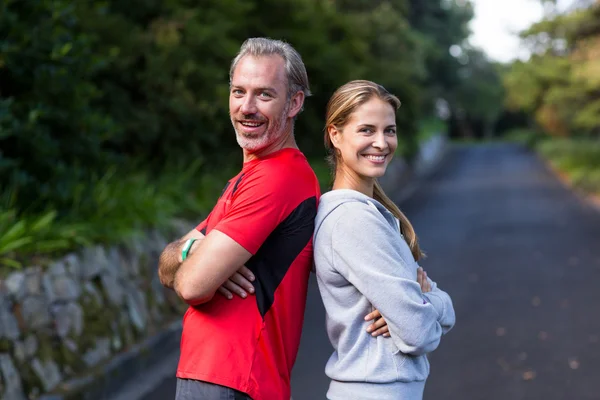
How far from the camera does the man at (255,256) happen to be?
8.04 ft

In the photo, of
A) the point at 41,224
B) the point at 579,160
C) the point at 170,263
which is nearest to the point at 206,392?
the point at 170,263

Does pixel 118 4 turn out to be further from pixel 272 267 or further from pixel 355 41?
pixel 272 267

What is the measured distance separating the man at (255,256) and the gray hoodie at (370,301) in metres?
0.10

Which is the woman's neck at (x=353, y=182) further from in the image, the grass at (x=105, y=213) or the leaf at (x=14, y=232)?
the leaf at (x=14, y=232)

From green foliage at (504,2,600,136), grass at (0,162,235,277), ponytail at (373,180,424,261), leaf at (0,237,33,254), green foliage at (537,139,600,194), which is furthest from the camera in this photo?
green foliage at (537,139,600,194)

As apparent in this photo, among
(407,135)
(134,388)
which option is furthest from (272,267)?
(407,135)

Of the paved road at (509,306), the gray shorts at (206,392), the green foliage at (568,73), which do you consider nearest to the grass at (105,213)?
the paved road at (509,306)

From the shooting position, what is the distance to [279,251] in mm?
2559

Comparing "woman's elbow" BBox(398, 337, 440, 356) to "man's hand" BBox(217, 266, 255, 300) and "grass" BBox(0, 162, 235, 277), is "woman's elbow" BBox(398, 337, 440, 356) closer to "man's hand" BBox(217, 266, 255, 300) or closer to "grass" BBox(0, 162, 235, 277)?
"man's hand" BBox(217, 266, 255, 300)

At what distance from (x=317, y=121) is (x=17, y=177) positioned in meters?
10.4

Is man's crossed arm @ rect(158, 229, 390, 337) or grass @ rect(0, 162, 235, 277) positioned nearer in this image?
man's crossed arm @ rect(158, 229, 390, 337)

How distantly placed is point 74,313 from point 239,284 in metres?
4.14

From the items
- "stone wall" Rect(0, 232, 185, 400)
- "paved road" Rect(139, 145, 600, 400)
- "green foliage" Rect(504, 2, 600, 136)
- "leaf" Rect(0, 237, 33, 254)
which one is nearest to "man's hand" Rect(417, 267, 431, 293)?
"stone wall" Rect(0, 232, 185, 400)

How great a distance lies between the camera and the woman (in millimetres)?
2463
